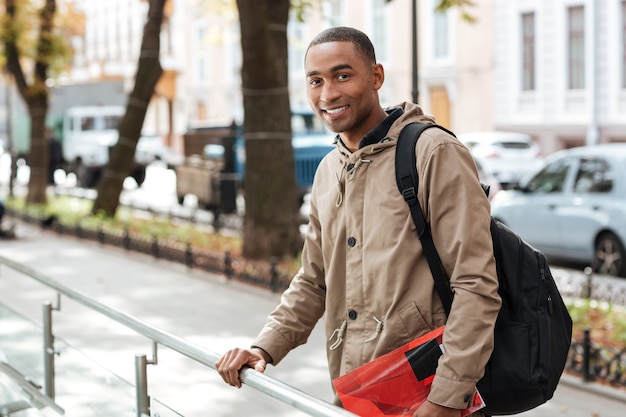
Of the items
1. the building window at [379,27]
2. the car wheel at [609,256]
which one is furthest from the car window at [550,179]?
the building window at [379,27]

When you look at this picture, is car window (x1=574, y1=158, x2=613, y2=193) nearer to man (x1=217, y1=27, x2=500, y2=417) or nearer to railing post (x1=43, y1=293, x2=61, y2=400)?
railing post (x1=43, y1=293, x2=61, y2=400)

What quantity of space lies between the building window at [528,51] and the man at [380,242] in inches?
1169

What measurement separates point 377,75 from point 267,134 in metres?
9.54

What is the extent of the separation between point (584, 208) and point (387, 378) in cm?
1027

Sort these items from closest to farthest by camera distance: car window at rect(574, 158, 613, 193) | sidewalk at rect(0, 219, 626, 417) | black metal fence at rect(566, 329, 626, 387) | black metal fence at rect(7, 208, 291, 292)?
sidewalk at rect(0, 219, 626, 417)
black metal fence at rect(566, 329, 626, 387)
black metal fence at rect(7, 208, 291, 292)
car window at rect(574, 158, 613, 193)

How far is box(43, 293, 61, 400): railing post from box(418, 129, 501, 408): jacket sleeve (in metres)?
3.39

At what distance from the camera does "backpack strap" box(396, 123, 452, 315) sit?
2.90 meters

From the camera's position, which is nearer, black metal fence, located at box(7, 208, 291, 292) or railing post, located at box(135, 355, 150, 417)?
railing post, located at box(135, 355, 150, 417)

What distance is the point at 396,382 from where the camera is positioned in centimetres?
294

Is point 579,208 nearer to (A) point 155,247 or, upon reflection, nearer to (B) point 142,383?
(A) point 155,247

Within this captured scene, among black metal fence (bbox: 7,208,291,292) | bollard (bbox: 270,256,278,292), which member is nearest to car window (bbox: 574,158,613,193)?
A: black metal fence (bbox: 7,208,291,292)

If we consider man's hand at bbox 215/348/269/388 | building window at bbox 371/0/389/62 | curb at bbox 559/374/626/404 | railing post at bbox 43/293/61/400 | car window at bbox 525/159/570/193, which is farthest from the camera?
building window at bbox 371/0/389/62

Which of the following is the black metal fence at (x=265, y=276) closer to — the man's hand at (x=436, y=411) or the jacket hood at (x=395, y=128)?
the jacket hood at (x=395, y=128)

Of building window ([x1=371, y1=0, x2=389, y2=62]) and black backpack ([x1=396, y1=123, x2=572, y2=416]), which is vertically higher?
building window ([x1=371, y1=0, x2=389, y2=62])
